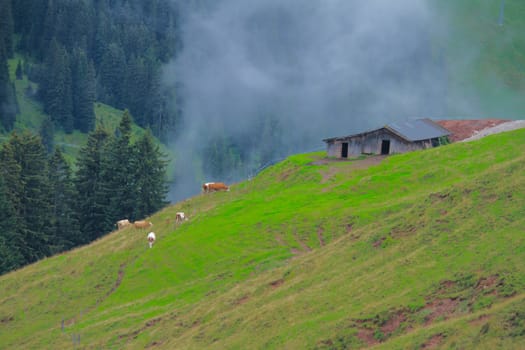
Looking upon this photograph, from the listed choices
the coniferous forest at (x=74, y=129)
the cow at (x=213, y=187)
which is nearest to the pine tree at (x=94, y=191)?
the coniferous forest at (x=74, y=129)

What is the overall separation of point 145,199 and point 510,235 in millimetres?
56379

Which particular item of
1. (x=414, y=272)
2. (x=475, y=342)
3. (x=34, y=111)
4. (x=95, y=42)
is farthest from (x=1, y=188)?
(x=95, y=42)

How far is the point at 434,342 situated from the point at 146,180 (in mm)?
59305

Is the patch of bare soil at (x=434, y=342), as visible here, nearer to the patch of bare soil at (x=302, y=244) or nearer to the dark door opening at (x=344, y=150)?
the patch of bare soil at (x=302, y=244)

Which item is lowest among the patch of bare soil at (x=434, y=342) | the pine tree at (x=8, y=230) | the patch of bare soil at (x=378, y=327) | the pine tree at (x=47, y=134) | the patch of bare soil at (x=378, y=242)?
the patch of bare soil at (x=434, y=342)

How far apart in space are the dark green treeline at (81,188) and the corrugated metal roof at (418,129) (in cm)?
2751

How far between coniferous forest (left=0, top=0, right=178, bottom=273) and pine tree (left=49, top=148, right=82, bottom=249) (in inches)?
4.4

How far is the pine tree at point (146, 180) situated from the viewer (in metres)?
76.1

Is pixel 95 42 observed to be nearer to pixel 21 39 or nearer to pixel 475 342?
pixel 21 39

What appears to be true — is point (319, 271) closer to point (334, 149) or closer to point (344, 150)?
point (344, 150)

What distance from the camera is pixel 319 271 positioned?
29203mm

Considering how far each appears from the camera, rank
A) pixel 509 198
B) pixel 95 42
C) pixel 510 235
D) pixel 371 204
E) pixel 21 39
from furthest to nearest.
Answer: pixel 95 42 < pixel 21 39 < pixel 371 204 < pixel 509 198 < pixel 510 235

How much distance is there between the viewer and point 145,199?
7638 centimetres

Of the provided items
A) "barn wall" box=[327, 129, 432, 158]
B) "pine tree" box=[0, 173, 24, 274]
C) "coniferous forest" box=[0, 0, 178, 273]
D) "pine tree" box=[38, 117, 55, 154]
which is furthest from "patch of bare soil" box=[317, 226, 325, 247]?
"pine tree" box=[38, 117, 55, 154]
